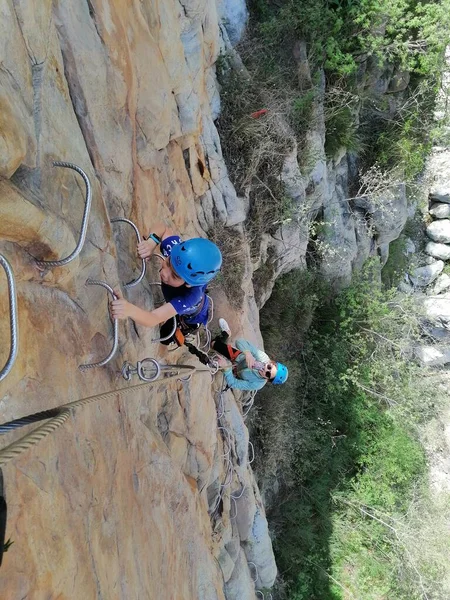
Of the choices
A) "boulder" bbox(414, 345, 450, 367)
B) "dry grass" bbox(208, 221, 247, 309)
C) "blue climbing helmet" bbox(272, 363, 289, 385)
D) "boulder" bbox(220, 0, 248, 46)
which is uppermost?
"boulder" bbox(220, 0, 248, 46)

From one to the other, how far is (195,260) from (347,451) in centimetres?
689

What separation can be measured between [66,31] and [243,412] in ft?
17.8

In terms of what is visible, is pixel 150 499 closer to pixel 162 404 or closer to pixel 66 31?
pixel 162 404

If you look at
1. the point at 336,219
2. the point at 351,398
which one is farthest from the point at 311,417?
the point at 336,219

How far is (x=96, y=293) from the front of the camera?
2600mm

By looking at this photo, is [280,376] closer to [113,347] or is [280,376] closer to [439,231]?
[113,347]

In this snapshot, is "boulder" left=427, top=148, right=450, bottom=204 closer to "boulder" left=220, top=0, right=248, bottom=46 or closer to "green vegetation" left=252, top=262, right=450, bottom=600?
"green vegetation" left=252, top=262, right=450, bottom=600

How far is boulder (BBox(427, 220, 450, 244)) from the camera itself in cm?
1095

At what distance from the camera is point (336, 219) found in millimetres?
7969

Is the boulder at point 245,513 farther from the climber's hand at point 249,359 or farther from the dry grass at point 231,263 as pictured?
the dry grass at point 231,263

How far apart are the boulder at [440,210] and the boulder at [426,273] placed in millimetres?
1165

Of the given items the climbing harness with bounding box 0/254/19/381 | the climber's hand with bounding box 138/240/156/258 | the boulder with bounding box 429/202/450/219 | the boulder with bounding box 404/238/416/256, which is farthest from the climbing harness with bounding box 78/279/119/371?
the boulder with bounding box 429/202/450/219

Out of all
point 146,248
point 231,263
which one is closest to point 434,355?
point 231,263

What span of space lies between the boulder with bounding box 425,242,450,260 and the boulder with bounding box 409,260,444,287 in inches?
6.1
